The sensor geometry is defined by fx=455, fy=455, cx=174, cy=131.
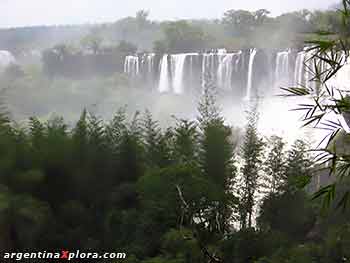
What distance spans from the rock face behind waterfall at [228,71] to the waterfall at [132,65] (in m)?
0.41

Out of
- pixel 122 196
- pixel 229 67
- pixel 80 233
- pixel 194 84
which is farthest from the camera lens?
pixel 194 84

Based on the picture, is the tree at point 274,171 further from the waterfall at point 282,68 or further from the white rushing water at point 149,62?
the white rushing water at point 149,62

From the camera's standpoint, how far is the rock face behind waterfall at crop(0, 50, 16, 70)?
16659 millimetres

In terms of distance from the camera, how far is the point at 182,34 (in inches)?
612

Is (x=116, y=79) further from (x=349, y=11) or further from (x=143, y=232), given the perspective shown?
(x=349, y=11)

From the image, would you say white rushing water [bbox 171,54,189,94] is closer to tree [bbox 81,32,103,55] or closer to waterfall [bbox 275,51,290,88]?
waterfall [bbox 275,51,290,88]

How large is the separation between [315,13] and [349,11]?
1366cm

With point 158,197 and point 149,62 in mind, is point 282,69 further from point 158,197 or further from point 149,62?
point 158,197

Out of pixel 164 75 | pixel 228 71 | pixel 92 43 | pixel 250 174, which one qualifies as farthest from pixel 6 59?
pixel 250 174

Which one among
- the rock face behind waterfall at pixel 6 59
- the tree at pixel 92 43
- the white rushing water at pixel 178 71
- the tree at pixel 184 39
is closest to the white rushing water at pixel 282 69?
the white rushing water at pixel 178 71

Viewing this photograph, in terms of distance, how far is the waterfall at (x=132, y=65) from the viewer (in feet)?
49.4

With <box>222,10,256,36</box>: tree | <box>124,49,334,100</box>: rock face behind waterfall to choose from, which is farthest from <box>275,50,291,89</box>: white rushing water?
<box>222,10,256,36</box>: tree

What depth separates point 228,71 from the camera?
12.6 metres

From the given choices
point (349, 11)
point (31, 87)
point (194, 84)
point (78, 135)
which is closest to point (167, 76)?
point (194, 84)
